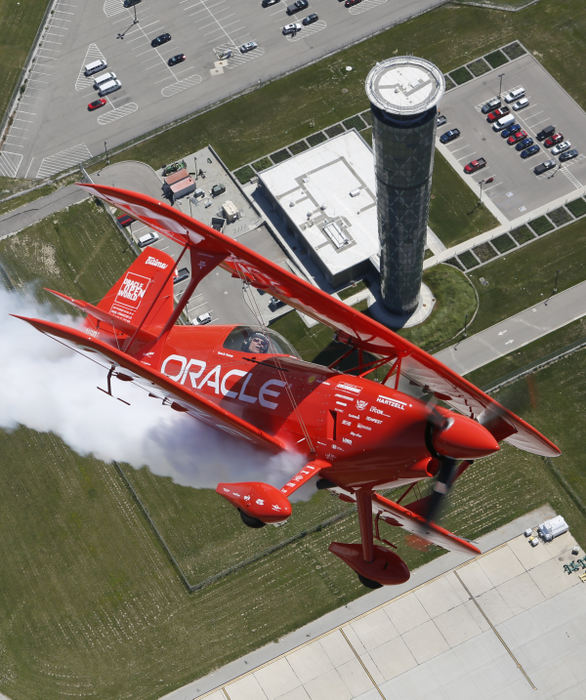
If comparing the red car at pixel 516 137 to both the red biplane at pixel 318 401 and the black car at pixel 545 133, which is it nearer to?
the black car at pixel 545 133

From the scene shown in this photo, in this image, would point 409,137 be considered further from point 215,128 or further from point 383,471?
point 215,128

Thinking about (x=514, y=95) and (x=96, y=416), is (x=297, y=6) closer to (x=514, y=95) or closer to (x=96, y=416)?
(x=514, y=95)

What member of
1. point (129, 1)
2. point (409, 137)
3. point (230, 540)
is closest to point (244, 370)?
point (409, 137)

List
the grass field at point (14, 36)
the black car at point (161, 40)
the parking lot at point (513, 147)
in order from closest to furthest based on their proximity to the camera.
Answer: the parking lot at point (513, 147), the black car at point (161, 40), the grass field at point (14, 36)

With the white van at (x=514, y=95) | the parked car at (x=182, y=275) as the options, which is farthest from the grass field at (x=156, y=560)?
the white van at (x=514, y=95)

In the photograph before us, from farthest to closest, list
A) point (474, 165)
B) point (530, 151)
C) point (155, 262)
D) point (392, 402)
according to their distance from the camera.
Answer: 1. point (530, 151)
2. point (474, 165)
3. point (155, 262)
4. point (392, 402)

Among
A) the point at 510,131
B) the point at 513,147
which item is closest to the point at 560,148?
the point at 513,147

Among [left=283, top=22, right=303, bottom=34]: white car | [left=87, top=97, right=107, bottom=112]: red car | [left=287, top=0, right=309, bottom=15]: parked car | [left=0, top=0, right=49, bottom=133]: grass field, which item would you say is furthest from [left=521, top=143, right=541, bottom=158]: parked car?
[left=0, top=0, right=49, bottom=133]: grass field
